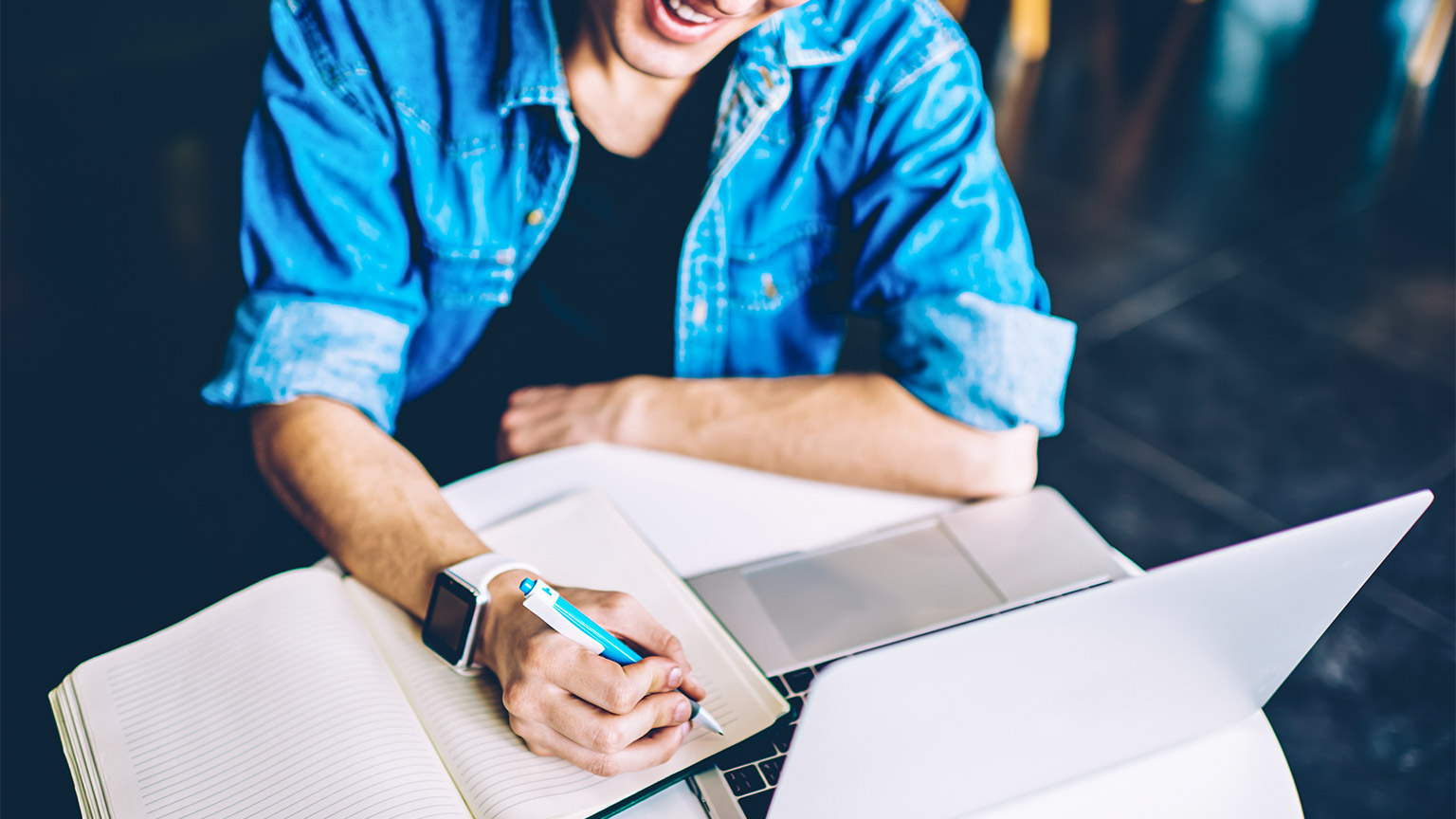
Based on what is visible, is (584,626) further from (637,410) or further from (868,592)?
(637,410)

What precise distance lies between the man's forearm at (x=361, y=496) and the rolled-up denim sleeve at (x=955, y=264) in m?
0.44

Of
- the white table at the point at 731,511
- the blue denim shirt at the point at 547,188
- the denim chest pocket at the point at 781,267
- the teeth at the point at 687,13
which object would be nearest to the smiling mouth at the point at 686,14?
the teeth at the point at 687,13

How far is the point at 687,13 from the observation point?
843 millimetres

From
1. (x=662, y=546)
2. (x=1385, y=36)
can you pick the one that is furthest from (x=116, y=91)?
(x=1385, y=36)

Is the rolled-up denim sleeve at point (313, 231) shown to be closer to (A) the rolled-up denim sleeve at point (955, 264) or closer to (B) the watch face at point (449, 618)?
(B) the watch face at point (449, 618)

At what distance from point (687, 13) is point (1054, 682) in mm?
595

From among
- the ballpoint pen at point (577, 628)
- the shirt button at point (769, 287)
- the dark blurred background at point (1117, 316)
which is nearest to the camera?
the ballpoint pen at point (577, 628)

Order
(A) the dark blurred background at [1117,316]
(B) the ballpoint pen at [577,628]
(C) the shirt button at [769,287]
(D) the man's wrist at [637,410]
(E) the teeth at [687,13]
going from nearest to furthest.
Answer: (B) the ballpoint pen at [577,628], (E) the teeth at [687,13], (D) the man's wrist at [637,410], (C) the shirt button at [769,287], (A) the dark blurred background at [1117,316]

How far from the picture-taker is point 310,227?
92cm

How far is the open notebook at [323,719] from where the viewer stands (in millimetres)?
630

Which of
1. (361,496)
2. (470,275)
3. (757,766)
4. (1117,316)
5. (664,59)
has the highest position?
(664,59)

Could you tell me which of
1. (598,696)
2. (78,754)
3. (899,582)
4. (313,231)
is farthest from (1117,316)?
(78,754)

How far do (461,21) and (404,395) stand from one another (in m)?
0.43

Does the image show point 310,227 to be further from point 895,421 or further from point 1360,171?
point 1360,171
